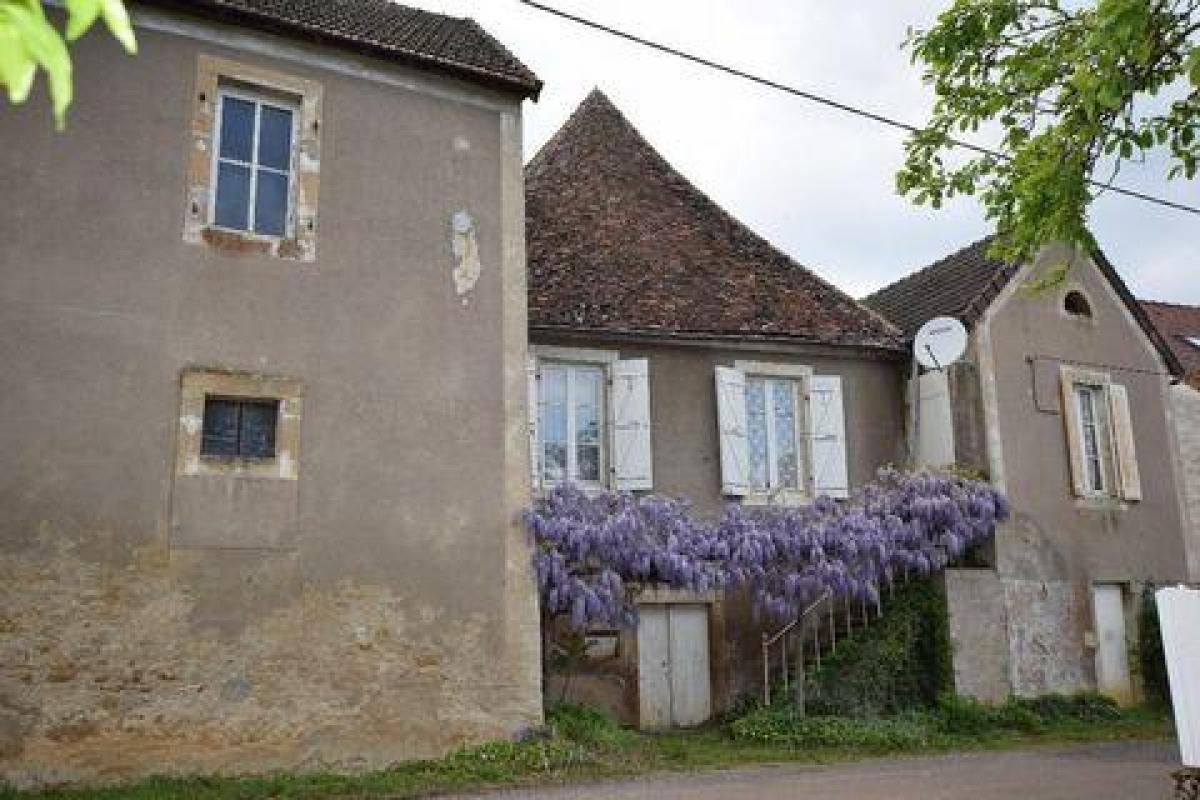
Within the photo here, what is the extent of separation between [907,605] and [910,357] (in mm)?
3697

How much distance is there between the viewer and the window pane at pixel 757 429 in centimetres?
1348

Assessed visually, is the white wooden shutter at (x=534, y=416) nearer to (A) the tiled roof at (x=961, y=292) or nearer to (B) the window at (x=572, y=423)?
(B) the window at (x=572, y=423)

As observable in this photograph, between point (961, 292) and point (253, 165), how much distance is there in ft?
32.8

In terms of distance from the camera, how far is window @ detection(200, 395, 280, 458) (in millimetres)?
9062

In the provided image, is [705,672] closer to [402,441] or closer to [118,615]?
[402,441]

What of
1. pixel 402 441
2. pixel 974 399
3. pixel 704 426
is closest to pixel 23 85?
pixel 402 441

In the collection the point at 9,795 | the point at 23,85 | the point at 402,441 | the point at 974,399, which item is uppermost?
the point at 974,399

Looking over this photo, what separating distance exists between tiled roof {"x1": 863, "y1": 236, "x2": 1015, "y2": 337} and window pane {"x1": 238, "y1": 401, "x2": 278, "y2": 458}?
9.26 m

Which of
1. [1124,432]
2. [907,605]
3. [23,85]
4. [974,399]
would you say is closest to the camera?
[23,85]

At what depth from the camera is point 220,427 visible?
9117 mm

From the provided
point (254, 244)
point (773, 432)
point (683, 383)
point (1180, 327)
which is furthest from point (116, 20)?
point (1180, 327)

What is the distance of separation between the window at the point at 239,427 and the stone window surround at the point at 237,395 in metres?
0.07

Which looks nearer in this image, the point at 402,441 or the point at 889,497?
the point at 402,441

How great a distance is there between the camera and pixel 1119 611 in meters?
14.8
